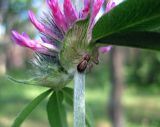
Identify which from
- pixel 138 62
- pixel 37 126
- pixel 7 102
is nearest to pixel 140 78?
pixel 138 62

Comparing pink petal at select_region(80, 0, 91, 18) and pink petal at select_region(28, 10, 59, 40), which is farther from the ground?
pink petal at select_region(80, 0, 91, 18)

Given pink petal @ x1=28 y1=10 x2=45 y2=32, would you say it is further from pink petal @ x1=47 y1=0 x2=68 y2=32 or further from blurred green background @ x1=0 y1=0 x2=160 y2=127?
blurred green background @ x1=0 y1=0 x2=160 y2=127

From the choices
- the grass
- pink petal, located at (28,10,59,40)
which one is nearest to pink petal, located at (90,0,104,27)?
pink petal, located at (28,10,59,40)

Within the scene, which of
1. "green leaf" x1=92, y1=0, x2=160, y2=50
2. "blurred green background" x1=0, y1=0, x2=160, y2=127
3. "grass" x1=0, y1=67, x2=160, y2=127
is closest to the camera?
"green leaf" x1=92, y1=0, x2=160, y2=50

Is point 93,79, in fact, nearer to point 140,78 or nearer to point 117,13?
point 140,78

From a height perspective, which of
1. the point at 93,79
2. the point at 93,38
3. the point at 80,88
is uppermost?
the point at 93,38

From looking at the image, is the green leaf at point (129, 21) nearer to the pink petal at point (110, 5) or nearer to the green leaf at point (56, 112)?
the pink petal at point (110, 5)
